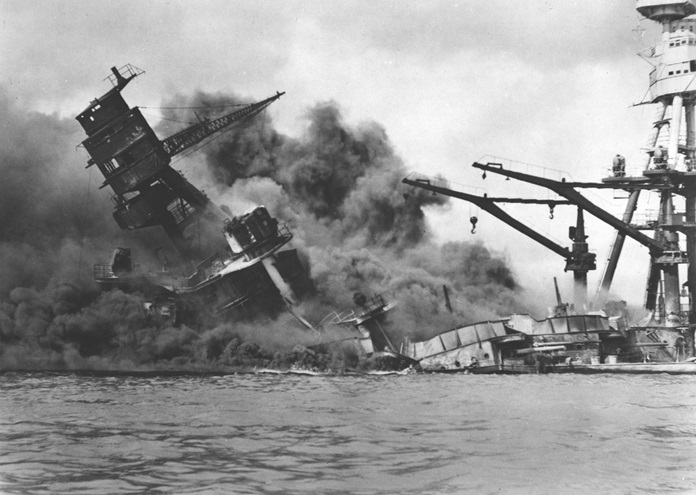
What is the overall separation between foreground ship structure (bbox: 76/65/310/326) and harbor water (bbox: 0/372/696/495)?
53.3 feet

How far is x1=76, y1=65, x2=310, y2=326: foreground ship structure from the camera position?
181 feet

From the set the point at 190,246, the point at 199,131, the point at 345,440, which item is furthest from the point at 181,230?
the point at 345,440

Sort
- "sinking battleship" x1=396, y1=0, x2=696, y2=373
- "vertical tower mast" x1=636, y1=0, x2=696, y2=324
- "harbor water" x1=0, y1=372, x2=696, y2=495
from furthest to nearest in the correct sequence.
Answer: "vertical tower mast" x1=636, y1=0, x2=696, y2=324 → "sinking battleship" x1=396, y1=0, x2=696, y2=373 → "harbor water" x1=0, y1=372, x2=696, y2=495

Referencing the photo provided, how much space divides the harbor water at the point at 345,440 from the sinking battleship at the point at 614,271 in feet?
36.7

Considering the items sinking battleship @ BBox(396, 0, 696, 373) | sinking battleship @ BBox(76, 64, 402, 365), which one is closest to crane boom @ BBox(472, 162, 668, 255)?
sinking battleship @ BBox(396, 0, 696, 373)

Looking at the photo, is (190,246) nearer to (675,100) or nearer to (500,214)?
(500,214)

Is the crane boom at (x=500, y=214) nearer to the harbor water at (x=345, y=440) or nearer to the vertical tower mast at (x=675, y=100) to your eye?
the vertical tower mast at (x=675, y=100)

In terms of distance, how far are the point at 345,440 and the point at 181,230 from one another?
124 feet

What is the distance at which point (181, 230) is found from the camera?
59719 mm

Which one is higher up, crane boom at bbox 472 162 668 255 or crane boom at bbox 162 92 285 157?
crane boom at bbox 162 92 285 157

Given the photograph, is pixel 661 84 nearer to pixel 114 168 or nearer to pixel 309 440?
pixel 114 168

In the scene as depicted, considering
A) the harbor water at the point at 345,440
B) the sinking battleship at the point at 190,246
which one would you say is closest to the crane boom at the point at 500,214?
the sinking battleship at the point at 190,246

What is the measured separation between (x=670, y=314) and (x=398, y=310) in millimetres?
20275

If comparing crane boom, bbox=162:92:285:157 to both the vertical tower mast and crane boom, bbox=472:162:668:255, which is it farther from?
the vertical tower mast
